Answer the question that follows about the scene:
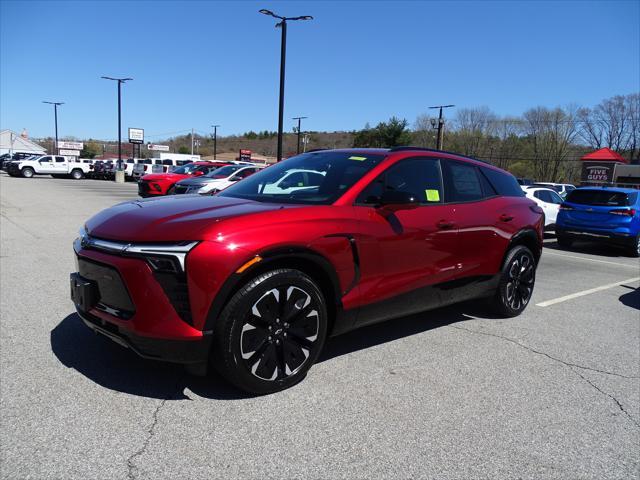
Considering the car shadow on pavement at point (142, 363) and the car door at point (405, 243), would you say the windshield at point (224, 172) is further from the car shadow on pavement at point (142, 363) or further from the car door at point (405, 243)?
the car door at point (405, 243)

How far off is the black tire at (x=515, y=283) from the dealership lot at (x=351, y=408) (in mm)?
300

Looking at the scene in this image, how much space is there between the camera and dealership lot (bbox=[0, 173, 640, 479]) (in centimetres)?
256

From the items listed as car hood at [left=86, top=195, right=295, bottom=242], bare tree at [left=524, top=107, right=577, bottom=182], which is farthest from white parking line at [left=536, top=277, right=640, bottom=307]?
bare tree at [left=524, top=107, right=577, bottom=182]

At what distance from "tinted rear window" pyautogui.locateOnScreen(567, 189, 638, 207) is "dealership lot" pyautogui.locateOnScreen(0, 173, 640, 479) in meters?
7.87

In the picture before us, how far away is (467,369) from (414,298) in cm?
70

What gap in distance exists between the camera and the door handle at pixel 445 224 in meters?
4.22

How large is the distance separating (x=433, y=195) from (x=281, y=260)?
1799 mm

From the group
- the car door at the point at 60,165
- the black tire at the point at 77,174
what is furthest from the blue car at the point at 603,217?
the car door at the point at 60,165

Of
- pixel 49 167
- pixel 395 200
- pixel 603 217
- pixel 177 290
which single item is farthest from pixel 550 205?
pixel 49 167

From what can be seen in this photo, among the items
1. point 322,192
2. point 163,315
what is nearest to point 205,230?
point 163,315

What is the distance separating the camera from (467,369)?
3.90 m

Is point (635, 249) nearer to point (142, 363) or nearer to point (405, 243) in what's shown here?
point (405, 243)

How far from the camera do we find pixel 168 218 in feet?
10.2

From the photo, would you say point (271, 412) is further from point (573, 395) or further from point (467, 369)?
point (573, 395)
